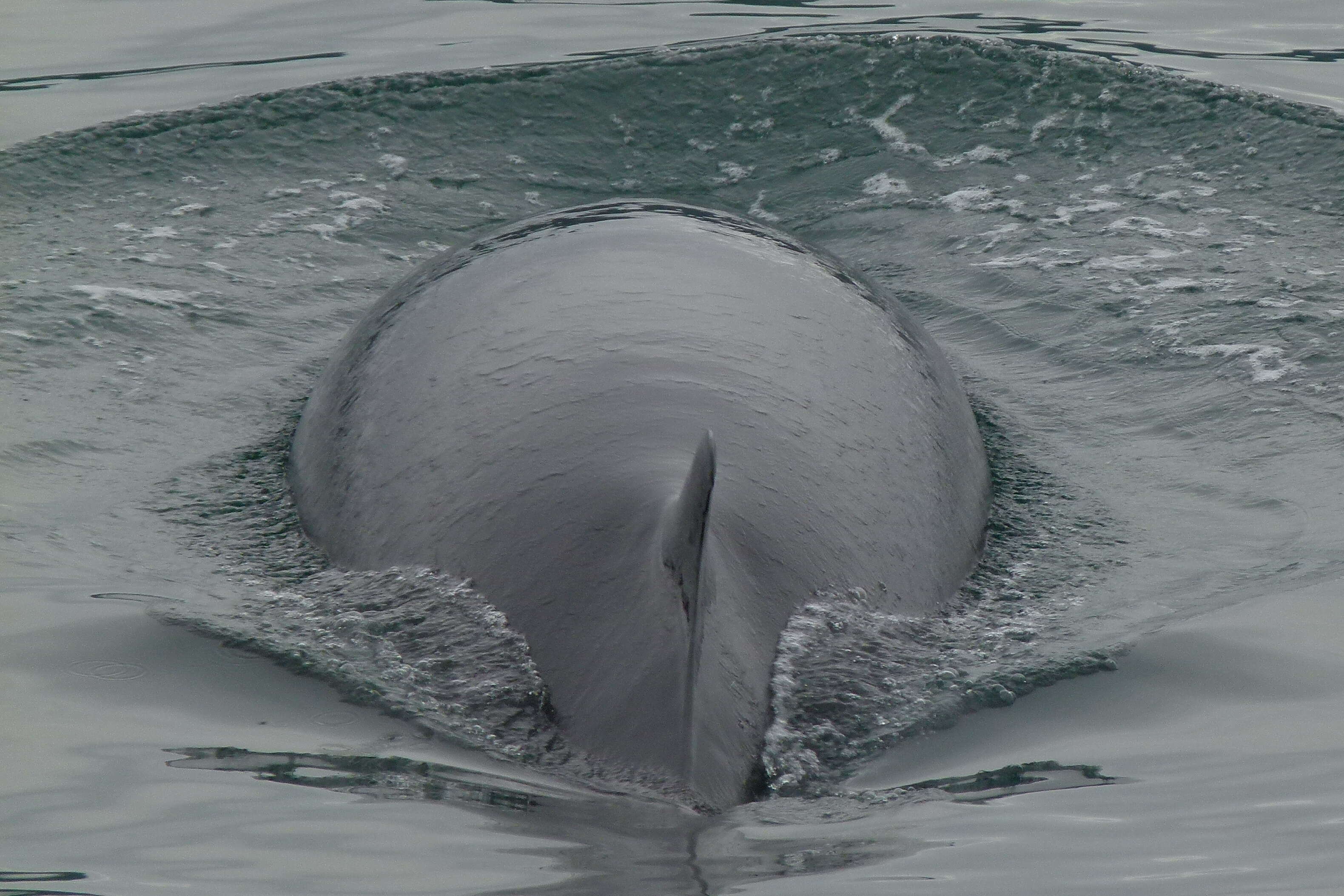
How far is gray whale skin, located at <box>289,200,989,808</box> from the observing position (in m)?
4.16

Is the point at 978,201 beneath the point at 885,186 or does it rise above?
beneath

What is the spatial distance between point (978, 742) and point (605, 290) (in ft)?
7.47

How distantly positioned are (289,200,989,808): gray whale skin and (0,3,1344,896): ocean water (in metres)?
0.15

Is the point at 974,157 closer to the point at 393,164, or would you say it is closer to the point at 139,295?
the point at 393,164

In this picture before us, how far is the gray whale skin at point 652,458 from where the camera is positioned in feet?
13.6

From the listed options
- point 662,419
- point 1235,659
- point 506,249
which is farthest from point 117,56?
point 1235,659

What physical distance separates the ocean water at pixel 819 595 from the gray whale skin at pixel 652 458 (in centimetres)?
15

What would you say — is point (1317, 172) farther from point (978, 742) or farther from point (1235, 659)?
point (978, 742)

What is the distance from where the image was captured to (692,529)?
3975 mm

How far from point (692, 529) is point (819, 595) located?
3.03 feet

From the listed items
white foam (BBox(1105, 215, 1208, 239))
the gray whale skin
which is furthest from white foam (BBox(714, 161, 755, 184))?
the gray whale skin

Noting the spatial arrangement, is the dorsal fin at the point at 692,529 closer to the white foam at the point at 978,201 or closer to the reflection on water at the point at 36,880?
the reflection on water at the point at 36,880

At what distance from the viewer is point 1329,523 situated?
20.3 ft

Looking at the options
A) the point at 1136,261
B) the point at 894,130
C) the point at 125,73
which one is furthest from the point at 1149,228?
the point at 125,73
